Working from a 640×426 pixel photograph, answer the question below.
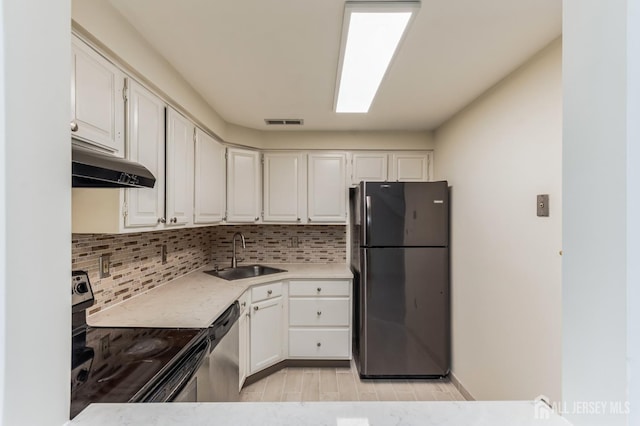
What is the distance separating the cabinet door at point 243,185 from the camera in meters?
2.92

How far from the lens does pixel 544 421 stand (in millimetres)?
479

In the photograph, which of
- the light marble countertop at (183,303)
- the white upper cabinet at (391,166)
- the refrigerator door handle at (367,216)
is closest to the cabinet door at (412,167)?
the white upper cabinet at (391,166)

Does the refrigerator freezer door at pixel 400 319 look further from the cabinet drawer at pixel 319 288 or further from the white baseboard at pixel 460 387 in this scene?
the cabinet drawer at pixel 319 288

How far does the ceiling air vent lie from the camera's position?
2.81 metres

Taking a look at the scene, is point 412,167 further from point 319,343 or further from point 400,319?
point 319,343

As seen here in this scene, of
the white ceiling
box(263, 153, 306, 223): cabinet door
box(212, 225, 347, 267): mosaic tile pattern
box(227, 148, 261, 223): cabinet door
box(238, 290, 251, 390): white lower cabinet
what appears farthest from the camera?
box(212, 225, 347, 267): mosaic tile pattern

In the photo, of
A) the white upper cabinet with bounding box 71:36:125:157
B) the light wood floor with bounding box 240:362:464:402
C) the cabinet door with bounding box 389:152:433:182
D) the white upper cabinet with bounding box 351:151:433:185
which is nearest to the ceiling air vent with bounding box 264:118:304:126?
the white upper cabinet with bounding box 351:151:433:185

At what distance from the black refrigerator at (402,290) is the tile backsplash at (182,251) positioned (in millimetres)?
845

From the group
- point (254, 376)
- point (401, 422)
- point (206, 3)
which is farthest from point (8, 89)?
point (254, 376)

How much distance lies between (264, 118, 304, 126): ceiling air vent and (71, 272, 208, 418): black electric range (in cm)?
197

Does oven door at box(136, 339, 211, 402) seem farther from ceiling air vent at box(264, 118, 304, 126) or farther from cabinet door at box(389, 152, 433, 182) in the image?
cabinet door at box(389, 152, 433, 182)

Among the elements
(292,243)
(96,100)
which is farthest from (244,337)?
(96,100)

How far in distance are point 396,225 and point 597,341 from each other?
87.7 inches

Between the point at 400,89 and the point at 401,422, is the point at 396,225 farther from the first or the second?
the point at 401,422
